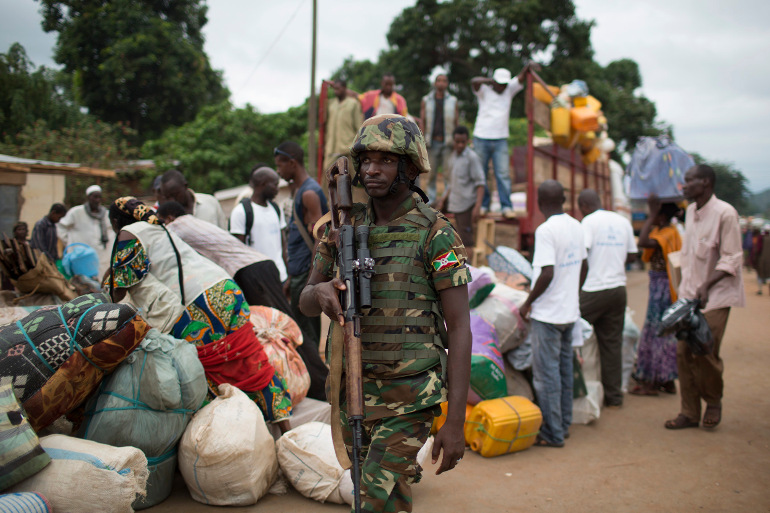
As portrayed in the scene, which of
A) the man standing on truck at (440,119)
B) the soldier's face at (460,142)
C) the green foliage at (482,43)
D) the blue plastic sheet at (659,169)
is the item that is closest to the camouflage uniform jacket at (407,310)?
the soldier's face at (460,142)

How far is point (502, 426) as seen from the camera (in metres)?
4.17

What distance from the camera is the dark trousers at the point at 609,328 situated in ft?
18.0

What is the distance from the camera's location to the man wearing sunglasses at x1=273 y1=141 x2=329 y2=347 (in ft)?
15.3

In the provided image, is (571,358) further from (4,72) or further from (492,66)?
(492,66)

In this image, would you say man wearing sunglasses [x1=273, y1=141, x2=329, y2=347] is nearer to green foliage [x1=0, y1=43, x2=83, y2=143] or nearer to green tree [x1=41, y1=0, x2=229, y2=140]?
green foliage [x1=0, y1=43, x2=83, y2=143]

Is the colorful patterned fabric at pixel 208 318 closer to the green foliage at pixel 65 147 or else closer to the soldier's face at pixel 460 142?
the soldier's face at pixel 460 142

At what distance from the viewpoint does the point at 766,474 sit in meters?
3.98

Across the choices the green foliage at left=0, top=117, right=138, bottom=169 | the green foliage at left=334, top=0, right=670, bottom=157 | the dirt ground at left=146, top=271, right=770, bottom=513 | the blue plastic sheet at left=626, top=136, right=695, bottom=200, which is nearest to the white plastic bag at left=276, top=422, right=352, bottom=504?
the dirt ground at left=146, top=271, right=770, bottom=513

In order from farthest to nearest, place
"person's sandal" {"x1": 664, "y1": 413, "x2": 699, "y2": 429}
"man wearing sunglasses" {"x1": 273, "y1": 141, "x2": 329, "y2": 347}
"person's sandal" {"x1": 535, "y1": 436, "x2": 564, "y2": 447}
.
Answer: "person's sandal" {"x1": 664, "y1": 413, "x2": 699, "y2": 429} < "man wearing sunglasses" {"x1": 273, "y1": 141, "x2": 329, "y2": 347} < "person's sandal" {"x1": 535, "y1": 436, "x2": 564, "y2": 447}

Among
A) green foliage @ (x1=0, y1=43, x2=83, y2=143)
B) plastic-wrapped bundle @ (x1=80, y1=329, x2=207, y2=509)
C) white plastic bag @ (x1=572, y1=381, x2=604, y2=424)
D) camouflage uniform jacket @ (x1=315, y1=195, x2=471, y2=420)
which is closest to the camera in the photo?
camouflage uniform jacket @ (x1=315, y1=195, x2=471, y2=420)

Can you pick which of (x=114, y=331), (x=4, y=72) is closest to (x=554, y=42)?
(x=4, y=72)

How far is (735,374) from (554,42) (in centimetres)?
2090

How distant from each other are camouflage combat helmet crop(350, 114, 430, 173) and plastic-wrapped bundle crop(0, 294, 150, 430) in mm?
1652

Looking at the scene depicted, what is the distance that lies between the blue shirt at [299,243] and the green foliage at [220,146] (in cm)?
1360
